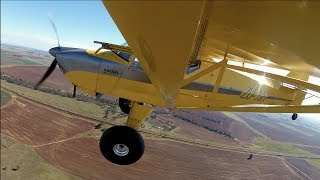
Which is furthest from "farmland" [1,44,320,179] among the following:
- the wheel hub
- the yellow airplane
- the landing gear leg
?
the wheel hub

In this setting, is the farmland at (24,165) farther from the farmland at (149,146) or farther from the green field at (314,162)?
the green field at (314,162)

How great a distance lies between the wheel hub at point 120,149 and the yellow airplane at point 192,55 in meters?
0.03

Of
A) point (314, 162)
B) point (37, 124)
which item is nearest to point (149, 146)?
point (37, 124)

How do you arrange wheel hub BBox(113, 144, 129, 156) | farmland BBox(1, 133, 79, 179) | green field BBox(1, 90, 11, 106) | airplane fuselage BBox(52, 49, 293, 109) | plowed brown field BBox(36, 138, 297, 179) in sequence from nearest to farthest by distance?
airplane fuselage BBox(52, 49, 293, 109) → wheel hub BBox(113, 144, 129, 156) → farmland BBox(1, 133, 79, 179) → plowed brown field BBox(36, 138, 297, 179) → green field BBox(1, 90, 11, 106)

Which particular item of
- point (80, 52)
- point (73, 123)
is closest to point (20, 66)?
point (73, 123)

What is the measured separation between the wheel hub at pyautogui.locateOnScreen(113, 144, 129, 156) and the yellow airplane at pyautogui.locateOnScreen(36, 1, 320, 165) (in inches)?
1.0

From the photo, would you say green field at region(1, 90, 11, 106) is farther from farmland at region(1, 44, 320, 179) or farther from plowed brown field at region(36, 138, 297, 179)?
plowed brown field at region(36, 138, 297, 179)

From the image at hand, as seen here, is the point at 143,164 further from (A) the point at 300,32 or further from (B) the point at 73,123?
(A) the point at 300,32

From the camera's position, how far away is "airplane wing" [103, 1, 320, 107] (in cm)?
209

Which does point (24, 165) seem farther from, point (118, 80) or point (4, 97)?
point (118, 80)

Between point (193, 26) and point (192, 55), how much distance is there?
3.97 metres

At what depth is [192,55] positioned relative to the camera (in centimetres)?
609

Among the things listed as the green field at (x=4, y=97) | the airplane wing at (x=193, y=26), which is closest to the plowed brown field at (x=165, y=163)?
the green field at (x=4, y=97)

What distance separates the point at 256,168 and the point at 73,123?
1273 inches
